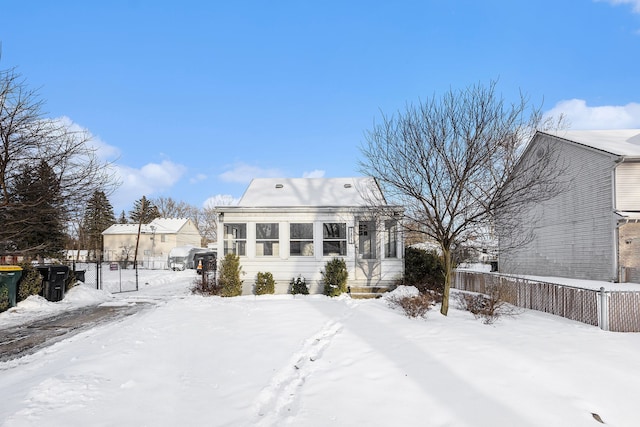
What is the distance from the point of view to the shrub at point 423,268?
13875 millimetres

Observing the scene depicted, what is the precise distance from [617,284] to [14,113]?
18.9 metres

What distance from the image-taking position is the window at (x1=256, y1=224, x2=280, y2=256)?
1434cm

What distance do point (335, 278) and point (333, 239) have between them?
163 centimetres

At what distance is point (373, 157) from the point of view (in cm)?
1006

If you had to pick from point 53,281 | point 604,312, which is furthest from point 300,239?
point 604,312

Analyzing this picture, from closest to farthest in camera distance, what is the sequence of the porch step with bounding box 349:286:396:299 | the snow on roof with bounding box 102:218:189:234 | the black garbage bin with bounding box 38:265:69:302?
1. the black garbage bin with bounding box 38:265:69:302
2. the porch step with bounding box 349:286:396:299
3. the snow on roof with bounding box 102:218:189:234

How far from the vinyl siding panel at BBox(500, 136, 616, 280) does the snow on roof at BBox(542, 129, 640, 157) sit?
0.33 metres

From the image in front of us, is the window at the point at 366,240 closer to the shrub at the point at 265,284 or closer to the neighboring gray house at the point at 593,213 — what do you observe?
the shrub at the point at 265,284

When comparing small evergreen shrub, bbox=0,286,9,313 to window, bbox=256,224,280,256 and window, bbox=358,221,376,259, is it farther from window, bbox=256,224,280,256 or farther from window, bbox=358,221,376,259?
window, bbox=358,221,376,259

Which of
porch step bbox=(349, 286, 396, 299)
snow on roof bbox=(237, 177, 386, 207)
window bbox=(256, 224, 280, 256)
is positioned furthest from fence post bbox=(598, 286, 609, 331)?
window bbox=(256, 224, 280, 256)

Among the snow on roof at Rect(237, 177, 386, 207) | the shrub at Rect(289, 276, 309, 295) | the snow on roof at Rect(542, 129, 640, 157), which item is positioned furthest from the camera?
the snow on roof at Rect(542, 129, 640, 157)

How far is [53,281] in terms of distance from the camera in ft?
40.7

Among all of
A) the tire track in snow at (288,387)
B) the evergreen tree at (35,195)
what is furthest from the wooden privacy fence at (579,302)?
the evergreen tree at (35,195)

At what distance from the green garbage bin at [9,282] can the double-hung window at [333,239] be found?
9.31 meters
